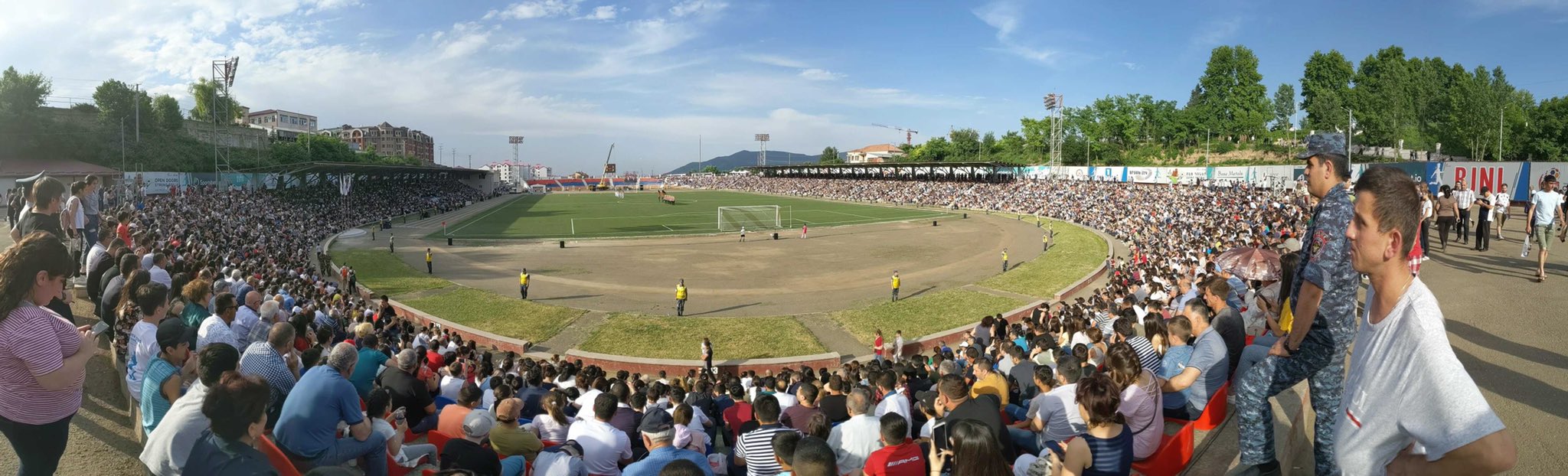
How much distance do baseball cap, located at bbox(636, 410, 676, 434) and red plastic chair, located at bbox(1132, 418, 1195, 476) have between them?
402 centimetres

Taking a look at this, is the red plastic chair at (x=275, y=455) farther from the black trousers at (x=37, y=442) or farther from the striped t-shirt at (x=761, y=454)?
the striped t-shirt at (x=761, y=454)

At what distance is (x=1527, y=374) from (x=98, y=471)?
15248mm

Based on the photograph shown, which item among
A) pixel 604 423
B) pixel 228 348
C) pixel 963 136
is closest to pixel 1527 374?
pixel 604 423

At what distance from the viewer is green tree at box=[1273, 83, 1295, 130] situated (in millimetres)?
80812

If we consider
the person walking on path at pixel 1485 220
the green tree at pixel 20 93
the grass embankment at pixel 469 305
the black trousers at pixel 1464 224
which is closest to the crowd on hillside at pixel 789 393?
the person walking on path at pixel 1485 220

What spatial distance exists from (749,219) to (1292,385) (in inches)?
2428

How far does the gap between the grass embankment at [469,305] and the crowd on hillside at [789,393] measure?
1124 centimetres

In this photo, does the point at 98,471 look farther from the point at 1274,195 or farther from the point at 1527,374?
the point at 1274,195

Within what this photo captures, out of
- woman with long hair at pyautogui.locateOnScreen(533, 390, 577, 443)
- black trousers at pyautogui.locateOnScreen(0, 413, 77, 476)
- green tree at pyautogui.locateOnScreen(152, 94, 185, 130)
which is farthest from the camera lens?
green tree at pyautogui.locateOnScreen(152, 94, 185, 130)

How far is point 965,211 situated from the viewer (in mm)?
73812

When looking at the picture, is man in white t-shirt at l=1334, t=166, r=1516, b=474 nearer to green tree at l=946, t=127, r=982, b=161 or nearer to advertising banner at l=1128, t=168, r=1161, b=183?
advertising banner at l=1128, t=168, r=1161, b=183

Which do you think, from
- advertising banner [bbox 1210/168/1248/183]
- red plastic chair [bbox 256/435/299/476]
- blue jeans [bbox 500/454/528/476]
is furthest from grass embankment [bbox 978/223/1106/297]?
red plastic chair [bbox 256/435/299/476]

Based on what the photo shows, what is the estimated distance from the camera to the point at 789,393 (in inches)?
411

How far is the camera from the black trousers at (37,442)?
437 cm
